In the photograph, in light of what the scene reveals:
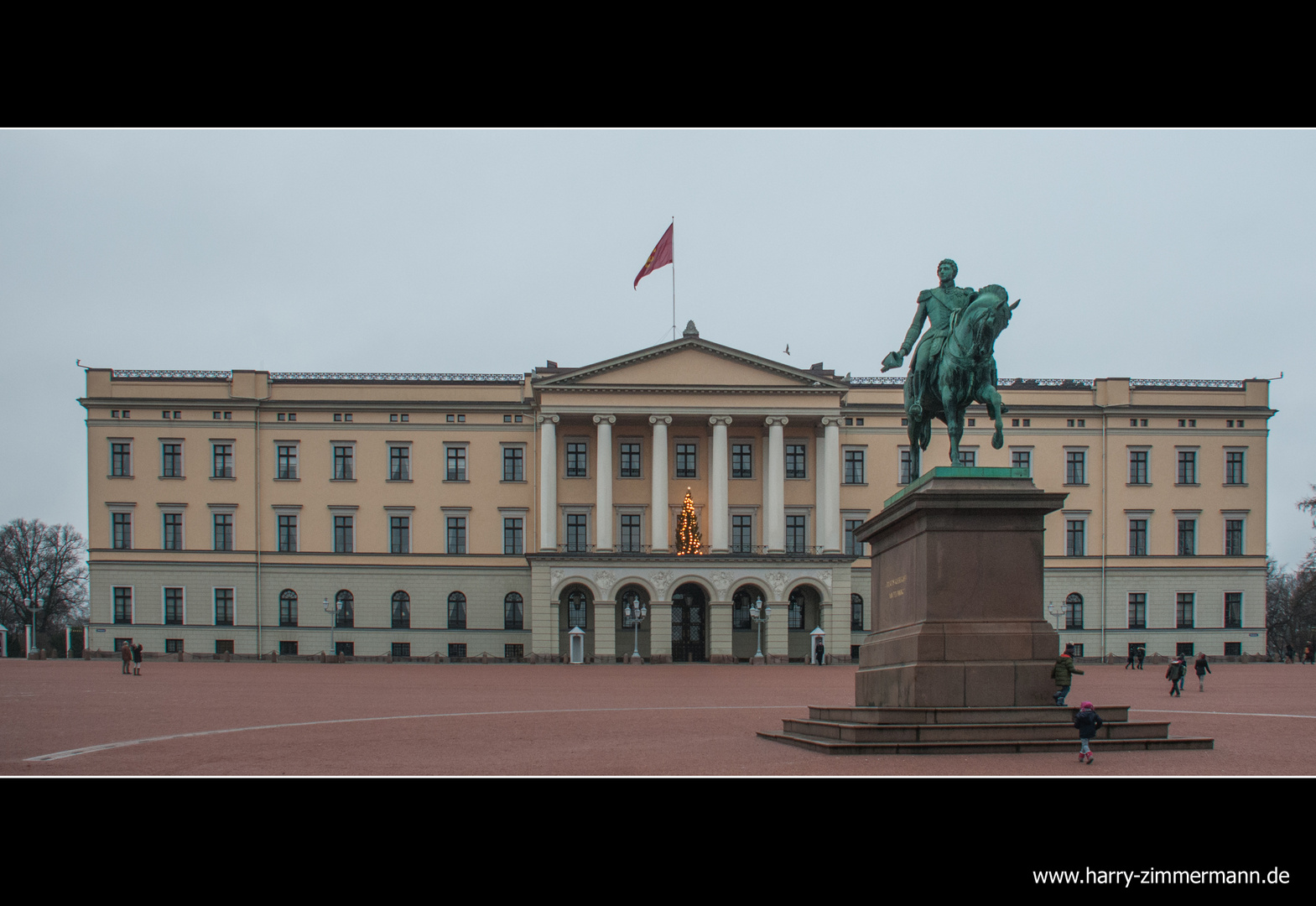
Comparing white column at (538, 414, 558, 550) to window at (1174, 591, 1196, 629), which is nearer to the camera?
white column at (538, 414, 558, 550)

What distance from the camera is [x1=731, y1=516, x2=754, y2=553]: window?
210 feet

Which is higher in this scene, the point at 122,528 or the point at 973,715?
the point at 122,528

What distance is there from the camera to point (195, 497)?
63.9 metres

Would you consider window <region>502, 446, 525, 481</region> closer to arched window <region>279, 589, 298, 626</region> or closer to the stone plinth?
arched window <region>279, 589, 298, 626</region>

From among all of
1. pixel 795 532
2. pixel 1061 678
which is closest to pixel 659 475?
pixel 795 532

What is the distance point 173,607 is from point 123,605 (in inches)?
96.4

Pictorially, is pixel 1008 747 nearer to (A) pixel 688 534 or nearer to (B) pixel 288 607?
(A) pixel 688 534

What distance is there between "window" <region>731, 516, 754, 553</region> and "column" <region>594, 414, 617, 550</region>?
6.41 meters

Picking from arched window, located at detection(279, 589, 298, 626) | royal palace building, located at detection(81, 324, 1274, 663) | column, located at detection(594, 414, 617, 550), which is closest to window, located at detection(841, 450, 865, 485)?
royal palace building, located at detection(81, 324, 1274, 663)

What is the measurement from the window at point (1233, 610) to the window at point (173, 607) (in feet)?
172

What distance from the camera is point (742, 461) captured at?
6444cm

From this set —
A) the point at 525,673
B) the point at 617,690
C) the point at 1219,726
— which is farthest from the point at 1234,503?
the point at 1219,726

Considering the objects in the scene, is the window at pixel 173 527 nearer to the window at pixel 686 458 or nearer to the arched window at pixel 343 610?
the arched window at pixel 343 610

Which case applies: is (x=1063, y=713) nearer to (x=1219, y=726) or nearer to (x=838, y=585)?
(x=1219, y=726)
